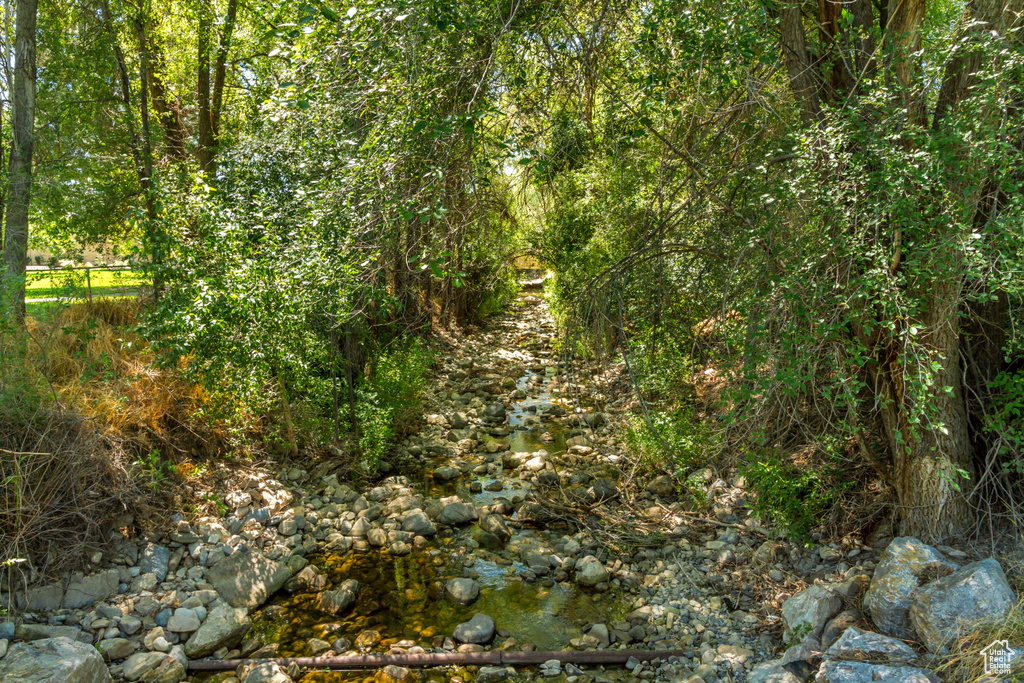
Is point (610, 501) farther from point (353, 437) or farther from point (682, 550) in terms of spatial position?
point (353, 437)

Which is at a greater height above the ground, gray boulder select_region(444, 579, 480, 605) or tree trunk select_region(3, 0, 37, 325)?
tree trunk select_region(3, 0, 37, 325)

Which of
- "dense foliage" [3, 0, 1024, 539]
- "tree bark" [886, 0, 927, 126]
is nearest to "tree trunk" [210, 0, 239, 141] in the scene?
"dense foliage" [3, 0, 1024, 539]

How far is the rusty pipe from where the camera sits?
449 cm

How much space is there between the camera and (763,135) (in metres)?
4.96

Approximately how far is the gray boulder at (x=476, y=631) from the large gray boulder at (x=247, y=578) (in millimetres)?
1666

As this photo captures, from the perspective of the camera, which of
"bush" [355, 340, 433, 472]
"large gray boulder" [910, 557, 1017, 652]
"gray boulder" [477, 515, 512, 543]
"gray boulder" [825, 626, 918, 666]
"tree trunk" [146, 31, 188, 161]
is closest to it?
"large gray boulder" [910, 557, 1017, 652]

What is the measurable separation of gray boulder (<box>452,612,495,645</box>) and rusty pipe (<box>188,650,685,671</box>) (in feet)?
0.65

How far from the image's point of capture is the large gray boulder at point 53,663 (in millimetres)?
3689

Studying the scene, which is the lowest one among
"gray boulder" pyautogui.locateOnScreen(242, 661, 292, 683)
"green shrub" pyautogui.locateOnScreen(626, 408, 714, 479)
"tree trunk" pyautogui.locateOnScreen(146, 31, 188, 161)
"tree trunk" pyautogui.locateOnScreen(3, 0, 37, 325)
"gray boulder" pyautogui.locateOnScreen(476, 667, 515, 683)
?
"gray boulder" pyautogui.locateOnScreen(476, 667, 515, 683)

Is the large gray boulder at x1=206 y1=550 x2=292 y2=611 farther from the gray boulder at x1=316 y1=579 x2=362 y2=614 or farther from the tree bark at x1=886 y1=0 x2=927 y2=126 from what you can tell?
the tree bark at x1=886 y1=0 x2=927 y2=126

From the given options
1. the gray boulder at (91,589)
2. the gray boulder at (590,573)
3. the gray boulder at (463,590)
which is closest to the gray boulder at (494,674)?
the gray boulder at (463,590)

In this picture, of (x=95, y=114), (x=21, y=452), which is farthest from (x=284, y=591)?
(x=95, y=114)

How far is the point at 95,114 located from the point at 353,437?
20.5ft

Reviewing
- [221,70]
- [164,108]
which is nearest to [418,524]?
[221,70]
